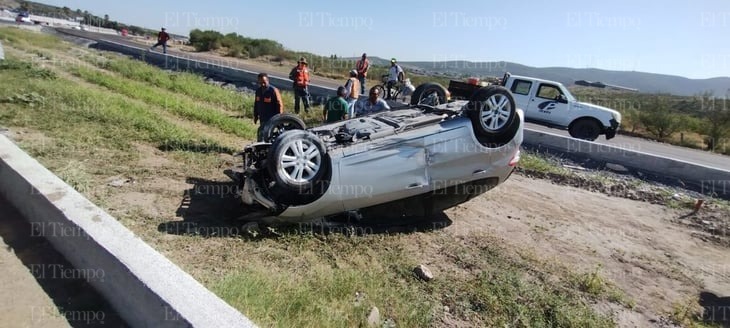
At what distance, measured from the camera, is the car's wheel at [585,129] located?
12.5 metres

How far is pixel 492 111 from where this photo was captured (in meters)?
5.37

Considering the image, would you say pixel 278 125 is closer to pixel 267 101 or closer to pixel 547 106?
pixel 267 101

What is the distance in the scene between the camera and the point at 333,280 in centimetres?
388

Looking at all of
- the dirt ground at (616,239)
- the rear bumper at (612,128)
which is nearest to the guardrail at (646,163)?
the dirt ground at (616,239)

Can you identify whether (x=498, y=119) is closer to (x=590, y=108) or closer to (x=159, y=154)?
(x=159, y=154)

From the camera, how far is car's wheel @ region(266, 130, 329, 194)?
4430mm

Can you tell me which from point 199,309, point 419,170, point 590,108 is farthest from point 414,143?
point 590,108

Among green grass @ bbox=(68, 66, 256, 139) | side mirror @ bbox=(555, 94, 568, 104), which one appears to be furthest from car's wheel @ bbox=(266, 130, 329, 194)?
side mirror @ bbox=(555, 94, 568, 104)

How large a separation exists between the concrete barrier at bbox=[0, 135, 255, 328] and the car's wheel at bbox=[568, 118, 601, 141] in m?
12.3

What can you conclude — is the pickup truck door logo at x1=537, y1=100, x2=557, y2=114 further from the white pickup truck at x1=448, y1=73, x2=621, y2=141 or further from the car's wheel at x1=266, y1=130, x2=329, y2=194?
the car's wheel at x1=266, y1=130, x2=329, y2=194

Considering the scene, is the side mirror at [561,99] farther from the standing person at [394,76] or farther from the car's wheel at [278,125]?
the car's wheel at [278,125]

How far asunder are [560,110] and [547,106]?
37cm

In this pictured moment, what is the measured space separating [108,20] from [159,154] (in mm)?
78240

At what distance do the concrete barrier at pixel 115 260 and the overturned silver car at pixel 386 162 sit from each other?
162 centimetres
